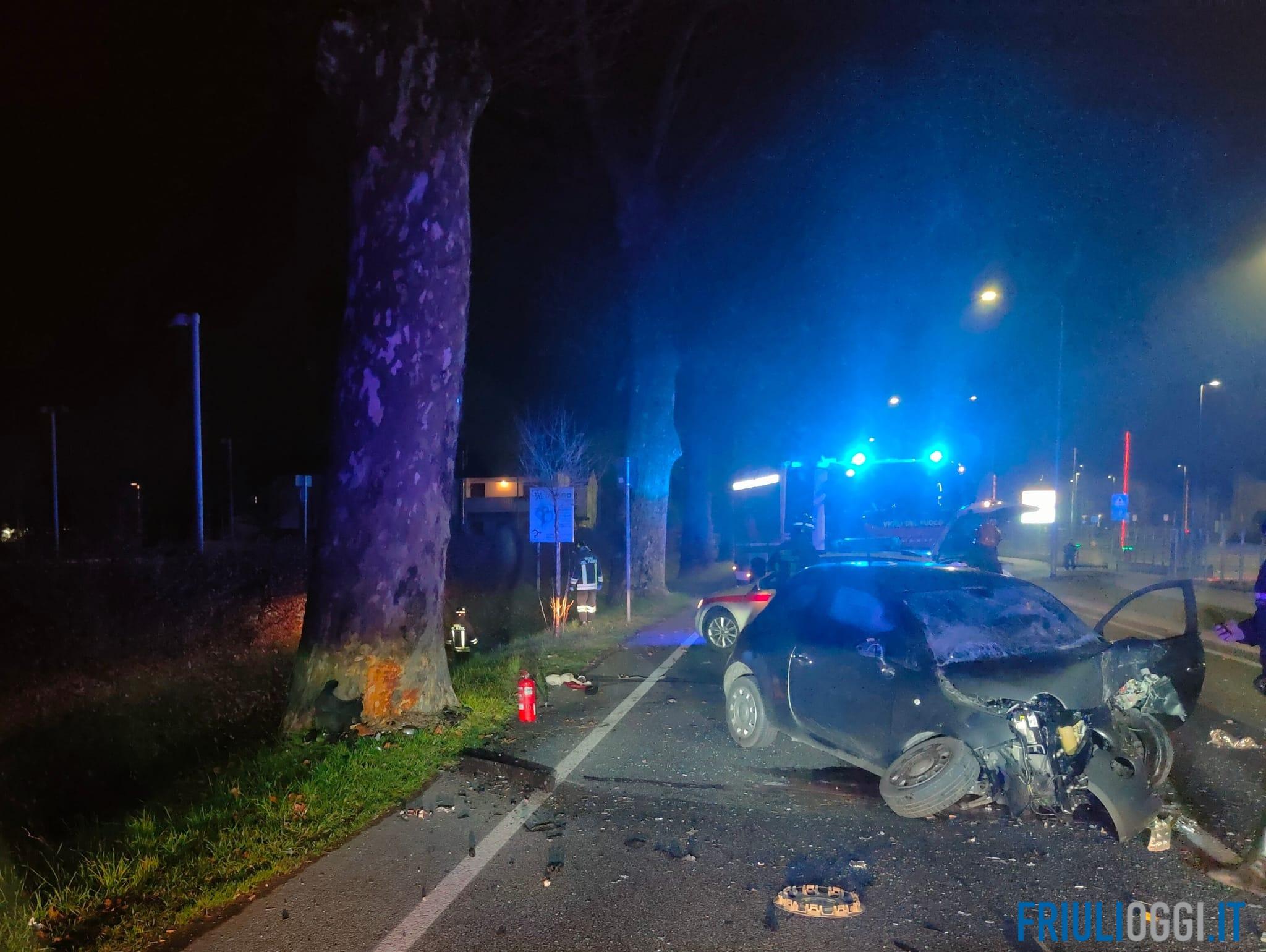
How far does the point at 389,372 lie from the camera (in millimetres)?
7520

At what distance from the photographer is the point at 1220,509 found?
1442 inches

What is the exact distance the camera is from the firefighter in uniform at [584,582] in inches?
570

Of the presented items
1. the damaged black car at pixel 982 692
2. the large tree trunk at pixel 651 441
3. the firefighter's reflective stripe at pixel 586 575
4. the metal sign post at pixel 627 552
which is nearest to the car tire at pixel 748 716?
the damaged black car at pixel 982 692

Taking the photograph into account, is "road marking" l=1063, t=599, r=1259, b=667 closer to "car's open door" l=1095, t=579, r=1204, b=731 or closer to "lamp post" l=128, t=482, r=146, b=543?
"car's open door" l=1095, t=579, r=1204, b=731

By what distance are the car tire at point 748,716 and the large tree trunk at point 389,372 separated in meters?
2.65

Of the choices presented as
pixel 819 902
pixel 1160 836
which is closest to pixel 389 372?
pixel 819 902

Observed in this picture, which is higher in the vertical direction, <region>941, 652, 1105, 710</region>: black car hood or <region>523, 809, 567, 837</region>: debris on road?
<region>941, 652, 1105, 710</region>: black car hood

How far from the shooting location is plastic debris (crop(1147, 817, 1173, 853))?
4.71 metres

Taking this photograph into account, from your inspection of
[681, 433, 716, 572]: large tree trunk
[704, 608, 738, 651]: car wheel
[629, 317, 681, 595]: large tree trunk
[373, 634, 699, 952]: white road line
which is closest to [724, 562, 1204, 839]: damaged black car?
[373, 634, 699, 952]: white road line

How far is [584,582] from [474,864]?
32.6ft

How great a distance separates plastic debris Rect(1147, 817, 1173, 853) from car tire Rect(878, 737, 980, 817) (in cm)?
96

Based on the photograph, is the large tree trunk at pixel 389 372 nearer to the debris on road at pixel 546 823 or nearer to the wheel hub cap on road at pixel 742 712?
the debris on road at pixel 546 823

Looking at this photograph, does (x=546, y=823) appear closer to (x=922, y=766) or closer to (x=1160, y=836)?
(x=922, y=766)

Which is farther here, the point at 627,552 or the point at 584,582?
the point at 627,552
